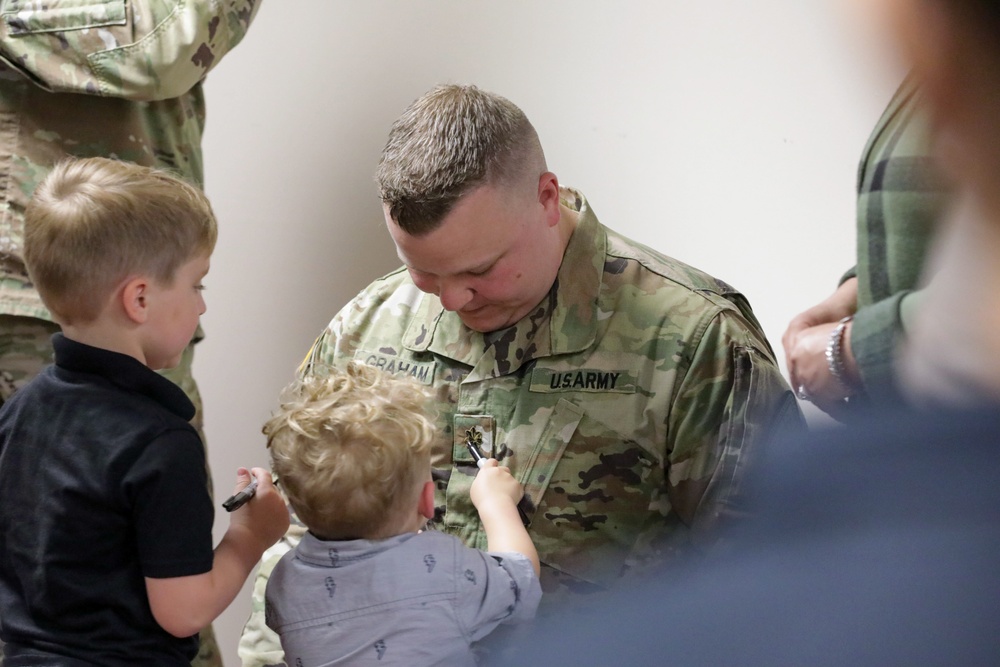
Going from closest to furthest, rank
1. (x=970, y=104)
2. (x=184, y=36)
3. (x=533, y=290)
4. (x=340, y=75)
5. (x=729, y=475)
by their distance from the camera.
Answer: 1. (x=970, y=104)
2. (x=729, y=475)
3. (x=533, y=290)
4. (x=184, y=36)
5. (x=340, y=75)

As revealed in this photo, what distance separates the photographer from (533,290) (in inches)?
58.4

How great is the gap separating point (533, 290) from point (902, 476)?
107 centimetres

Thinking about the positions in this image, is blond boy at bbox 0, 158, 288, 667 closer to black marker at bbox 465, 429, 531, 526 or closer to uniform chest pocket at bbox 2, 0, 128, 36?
black marker at bbox 465, 429, 531, 526

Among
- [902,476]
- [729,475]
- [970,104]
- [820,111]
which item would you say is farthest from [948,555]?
[820,111]

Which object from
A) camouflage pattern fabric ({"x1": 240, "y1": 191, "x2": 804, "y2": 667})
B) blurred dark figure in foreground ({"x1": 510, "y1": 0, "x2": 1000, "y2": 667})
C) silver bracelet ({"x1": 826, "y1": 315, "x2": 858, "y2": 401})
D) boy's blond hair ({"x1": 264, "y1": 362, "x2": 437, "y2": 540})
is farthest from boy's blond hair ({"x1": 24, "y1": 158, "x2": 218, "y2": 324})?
blurred dark figure in foreground ({"x1": 510, "y1": 0, "x2": 1000, "y2": 667})

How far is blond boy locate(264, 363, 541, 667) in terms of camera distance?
3.80 feet

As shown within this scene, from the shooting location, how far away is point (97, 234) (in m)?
1.16

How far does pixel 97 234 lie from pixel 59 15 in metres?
0.64

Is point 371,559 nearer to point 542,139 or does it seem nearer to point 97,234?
point 97,234

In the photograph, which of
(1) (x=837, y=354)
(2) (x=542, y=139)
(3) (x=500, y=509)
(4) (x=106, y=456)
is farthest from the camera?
(2) (x=542, y=139)

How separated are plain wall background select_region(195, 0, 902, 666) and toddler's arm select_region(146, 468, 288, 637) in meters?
0.87

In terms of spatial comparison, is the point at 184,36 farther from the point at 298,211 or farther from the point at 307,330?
the point at 307,330

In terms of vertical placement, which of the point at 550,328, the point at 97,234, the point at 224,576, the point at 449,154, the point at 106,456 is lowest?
the point at 224,576

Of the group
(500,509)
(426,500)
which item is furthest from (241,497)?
(500,509)
